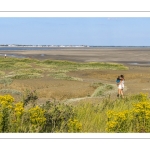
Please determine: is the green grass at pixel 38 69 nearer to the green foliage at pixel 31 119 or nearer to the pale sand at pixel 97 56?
the pale sand at pixel 97 56

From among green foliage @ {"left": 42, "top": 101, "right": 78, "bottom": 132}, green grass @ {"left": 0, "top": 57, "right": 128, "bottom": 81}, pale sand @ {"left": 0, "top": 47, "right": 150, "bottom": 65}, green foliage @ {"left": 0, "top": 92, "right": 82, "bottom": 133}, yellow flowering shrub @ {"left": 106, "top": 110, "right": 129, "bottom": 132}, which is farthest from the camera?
pale sand @ {"left": 0, "top": 47, "right": 150, "bottom": 65}

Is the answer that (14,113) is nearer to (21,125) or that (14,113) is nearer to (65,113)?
(21,125)

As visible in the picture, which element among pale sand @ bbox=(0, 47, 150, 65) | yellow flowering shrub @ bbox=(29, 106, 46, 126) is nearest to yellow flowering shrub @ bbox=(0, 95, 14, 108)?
yellow flowering shrub @ bbox=(29, 106, 46, 126)

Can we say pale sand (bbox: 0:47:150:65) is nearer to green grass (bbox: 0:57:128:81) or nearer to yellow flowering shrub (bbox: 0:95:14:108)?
green grass (bbox: 0:57:128:81)

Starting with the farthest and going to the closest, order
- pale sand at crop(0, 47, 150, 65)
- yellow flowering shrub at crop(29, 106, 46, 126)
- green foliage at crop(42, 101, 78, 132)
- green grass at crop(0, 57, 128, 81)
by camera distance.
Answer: pale sand at crop(0, 47, 150, 65), green grass at crop(0, 57, 128, 81), green foliage at crop(42, 101, 78, 132), yellow flowering shrub at crop(29, 106, 46, 126)

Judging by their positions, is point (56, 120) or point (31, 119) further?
point (56, 120)

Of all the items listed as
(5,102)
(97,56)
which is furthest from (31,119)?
(97,56)

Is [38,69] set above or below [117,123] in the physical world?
above

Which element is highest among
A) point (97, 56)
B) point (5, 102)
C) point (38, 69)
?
point (97, 56)

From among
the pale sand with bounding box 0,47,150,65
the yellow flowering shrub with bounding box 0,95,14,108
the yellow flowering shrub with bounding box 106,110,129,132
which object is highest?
the pale sand with bounding box 0,47,150,65

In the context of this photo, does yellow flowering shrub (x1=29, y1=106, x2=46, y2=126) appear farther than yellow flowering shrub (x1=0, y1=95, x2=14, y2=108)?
Yes

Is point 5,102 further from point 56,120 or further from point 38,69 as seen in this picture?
point 38,69
